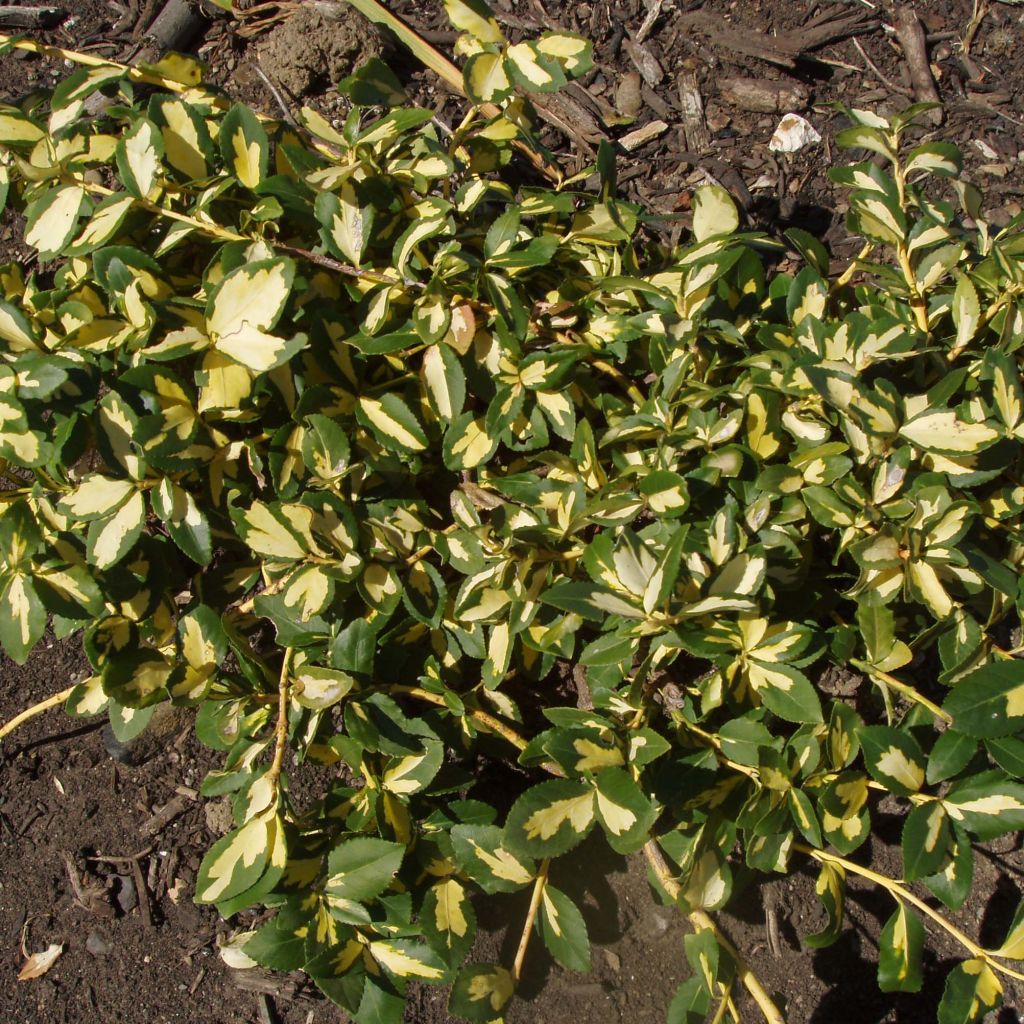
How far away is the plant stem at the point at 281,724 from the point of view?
148cm

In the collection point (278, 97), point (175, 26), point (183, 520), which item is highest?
point (175, 26)

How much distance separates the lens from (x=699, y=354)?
170 cm

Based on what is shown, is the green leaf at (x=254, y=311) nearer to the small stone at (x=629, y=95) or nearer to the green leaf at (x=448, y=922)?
the green leaf at (x=448, y=922)

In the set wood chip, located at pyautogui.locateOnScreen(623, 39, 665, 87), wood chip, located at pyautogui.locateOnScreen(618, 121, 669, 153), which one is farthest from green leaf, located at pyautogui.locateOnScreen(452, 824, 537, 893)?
wood chip, located at pyautogui.locateOnScreen(623, 39, 665, 87)

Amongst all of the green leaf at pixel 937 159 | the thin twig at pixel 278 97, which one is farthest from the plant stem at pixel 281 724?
the thin twig at pixel 278 97

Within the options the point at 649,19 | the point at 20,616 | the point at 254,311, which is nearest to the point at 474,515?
the point at 254,311

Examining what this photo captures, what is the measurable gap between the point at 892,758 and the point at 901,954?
0.30 metres

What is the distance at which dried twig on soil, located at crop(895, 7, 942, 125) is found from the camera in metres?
2.62

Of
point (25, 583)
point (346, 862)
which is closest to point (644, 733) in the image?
point (346, 862)

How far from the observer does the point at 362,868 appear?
1465mm

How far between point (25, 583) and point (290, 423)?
451mm

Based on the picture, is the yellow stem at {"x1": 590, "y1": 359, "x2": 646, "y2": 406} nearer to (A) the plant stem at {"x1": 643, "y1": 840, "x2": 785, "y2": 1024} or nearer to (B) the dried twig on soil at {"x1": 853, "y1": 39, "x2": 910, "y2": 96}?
(A) the plant stem at {"x1": 643, "y1": 840, "x2": 785, "y2": 1024}

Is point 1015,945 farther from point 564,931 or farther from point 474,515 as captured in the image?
point 474,515

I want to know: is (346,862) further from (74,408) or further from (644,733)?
(74,408)
